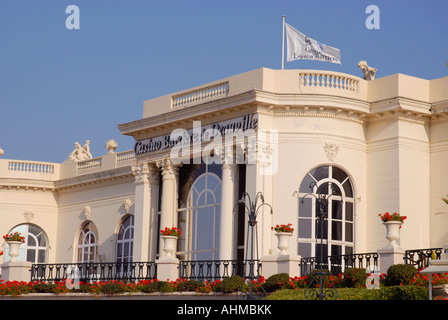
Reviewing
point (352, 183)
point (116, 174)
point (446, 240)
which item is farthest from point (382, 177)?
point (116, 174)

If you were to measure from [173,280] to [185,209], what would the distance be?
4977mm

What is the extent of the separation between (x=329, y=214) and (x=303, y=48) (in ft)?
20.7

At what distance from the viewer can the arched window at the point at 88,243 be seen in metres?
39.9

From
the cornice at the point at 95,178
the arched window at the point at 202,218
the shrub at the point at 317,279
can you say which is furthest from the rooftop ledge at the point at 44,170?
the shrub at the point at 317,279

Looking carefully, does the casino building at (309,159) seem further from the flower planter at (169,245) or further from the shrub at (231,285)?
the shrub at (231,285)

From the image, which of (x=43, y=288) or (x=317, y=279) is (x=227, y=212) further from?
(x=43, y=288)

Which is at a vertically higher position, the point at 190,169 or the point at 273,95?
the point at 273,95

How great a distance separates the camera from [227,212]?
29547 millimetres

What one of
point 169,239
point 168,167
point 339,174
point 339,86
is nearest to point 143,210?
point 168,167

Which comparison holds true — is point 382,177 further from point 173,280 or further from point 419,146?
point 173,280

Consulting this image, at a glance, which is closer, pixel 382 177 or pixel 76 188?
pixel 382 177

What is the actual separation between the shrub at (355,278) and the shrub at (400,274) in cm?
102

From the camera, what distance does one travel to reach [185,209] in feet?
106

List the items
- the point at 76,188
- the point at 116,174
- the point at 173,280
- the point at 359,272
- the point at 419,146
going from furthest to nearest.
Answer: the point at 76,188 < the point at 116,174 < the point at 419,146 < the point at 173,280 < the point at 359,272
